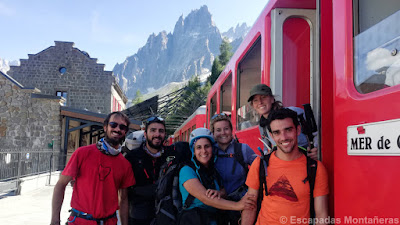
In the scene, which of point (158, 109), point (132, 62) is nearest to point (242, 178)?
point (158, 109)

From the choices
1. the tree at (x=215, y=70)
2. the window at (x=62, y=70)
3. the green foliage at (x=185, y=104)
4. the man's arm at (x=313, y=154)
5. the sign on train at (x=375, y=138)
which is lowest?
the man's arm at (x=313, y=154)

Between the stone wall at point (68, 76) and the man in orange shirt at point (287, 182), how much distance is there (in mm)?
24660

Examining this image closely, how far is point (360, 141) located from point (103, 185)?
1.94 meters

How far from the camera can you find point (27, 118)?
16.3 m

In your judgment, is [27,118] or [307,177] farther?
[27,118]

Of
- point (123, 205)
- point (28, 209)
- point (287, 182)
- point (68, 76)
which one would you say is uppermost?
point (68, 76)

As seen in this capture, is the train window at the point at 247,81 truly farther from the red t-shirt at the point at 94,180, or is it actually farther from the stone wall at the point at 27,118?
the stone wall at the point at 27,118

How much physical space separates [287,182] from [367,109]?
→ 0.58 metres

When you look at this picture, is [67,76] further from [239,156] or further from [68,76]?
[239,156]

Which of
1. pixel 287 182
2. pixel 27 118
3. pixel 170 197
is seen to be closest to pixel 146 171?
pixel 170 197

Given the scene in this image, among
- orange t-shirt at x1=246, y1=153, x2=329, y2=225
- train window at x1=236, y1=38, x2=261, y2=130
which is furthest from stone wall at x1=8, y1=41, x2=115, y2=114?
orange t-shirt at x1=246, y1=153, x2=329, y2=225

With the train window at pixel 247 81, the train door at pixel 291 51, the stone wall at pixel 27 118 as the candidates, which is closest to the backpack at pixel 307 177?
the train door at pixel 291 51

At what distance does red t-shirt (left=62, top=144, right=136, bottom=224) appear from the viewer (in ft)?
8.54

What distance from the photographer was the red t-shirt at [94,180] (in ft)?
8.54
